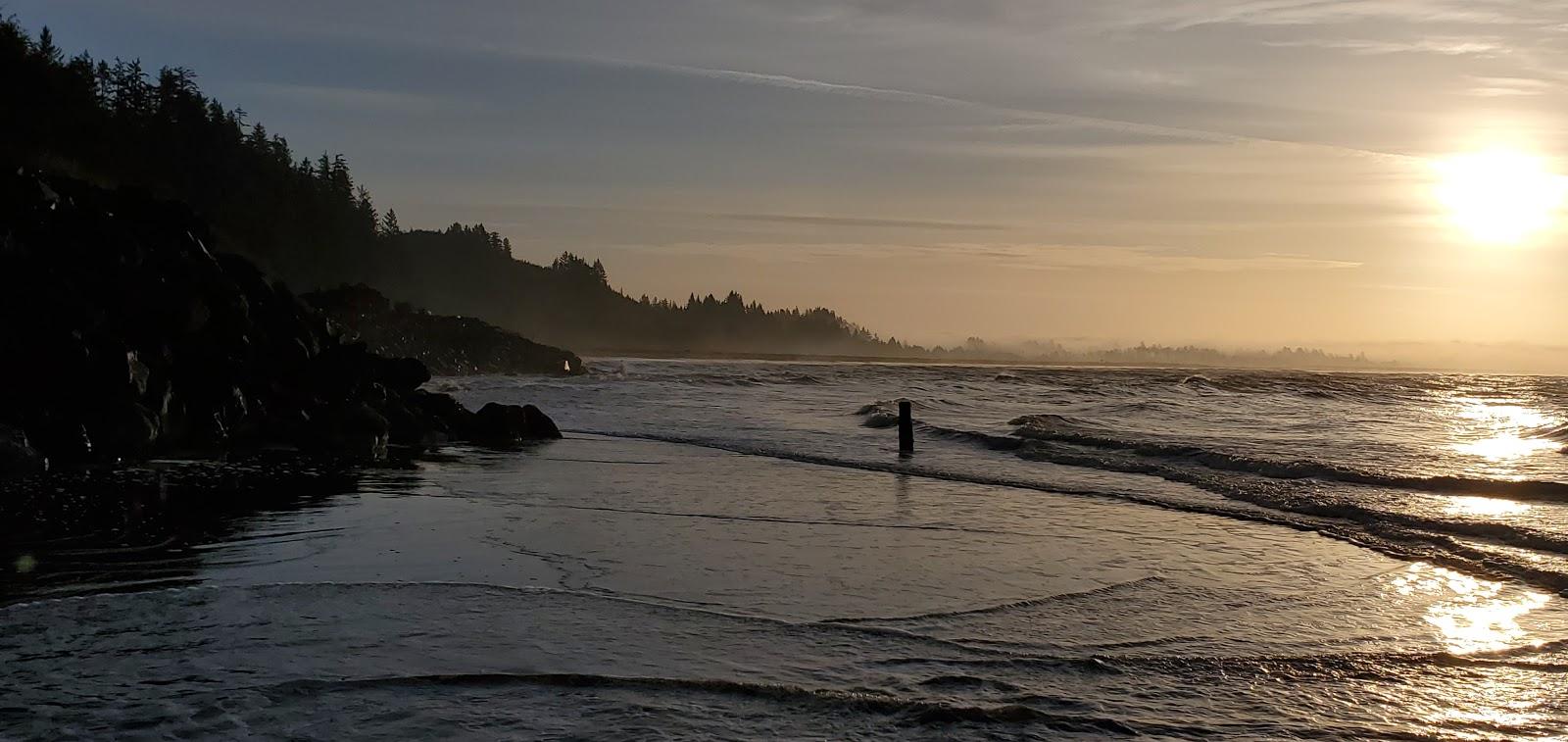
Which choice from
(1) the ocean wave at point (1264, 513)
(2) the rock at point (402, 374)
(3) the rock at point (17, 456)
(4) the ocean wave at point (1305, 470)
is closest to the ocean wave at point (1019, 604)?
(1) the ocean wave at point (1264, 513)

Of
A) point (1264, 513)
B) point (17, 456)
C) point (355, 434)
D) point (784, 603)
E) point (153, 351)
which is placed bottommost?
point (1264, 513)

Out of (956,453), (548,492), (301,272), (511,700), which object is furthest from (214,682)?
(301,272)

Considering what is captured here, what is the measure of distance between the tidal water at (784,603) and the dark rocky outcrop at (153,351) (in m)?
1.37

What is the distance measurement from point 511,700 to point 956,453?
1680 centimetres

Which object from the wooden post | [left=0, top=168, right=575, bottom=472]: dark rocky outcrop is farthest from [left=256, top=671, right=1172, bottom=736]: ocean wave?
the wooden post

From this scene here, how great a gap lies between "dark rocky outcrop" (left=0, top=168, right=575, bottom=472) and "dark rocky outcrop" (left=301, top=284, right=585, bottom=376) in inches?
915

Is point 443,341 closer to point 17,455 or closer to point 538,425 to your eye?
point 538,425

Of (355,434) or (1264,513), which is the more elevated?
(355,434)

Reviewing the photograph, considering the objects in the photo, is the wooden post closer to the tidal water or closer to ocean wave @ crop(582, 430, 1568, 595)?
ocean wave @ crop(582, 430, 1568, 595)

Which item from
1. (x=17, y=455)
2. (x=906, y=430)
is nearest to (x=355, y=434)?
(x=17, y=455)

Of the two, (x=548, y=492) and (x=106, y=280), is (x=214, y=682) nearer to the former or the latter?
(x=548, y=492)

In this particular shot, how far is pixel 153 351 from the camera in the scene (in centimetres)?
1681

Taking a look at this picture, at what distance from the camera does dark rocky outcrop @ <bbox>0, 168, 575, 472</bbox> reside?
14766 millimetres

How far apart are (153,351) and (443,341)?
146ft
